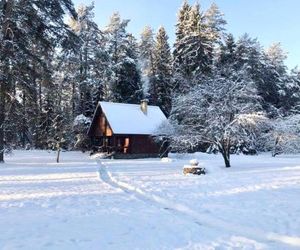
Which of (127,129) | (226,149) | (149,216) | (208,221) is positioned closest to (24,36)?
(226,149)

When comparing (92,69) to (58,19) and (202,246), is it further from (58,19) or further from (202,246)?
(202,246)

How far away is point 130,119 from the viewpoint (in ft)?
132

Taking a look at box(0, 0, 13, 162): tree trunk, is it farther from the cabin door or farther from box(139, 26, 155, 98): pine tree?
box(139, 26, 155, 98): pine tree

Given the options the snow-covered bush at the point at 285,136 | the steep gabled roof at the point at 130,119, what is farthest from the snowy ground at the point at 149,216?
the snow-covered bush at the point at 285,136

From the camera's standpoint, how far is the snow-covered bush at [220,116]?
966 inches

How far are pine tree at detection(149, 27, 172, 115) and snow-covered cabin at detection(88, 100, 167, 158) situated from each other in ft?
31.6

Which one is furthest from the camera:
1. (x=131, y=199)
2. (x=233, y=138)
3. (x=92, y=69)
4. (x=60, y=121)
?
(x=92, y=69)

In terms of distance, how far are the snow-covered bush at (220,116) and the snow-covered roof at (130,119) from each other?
1055cm

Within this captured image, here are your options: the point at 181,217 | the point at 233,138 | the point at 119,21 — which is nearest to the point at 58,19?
the point at 233,138

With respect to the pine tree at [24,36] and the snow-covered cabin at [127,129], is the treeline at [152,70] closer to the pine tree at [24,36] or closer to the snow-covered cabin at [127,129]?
the snow-covered cabin at [127,129]

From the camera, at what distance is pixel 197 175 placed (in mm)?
18906

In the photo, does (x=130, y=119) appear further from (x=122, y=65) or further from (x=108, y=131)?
(x=122, y=65)

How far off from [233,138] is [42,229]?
18.4m

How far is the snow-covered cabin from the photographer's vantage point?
38750 mm
